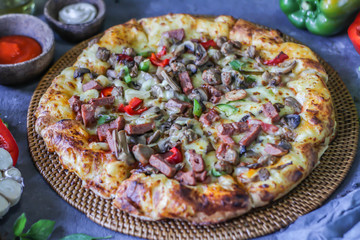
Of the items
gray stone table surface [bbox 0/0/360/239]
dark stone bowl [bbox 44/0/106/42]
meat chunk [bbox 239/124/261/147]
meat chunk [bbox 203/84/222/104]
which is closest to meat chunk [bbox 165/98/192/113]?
meat chunk [bbox 203/84/222/104]

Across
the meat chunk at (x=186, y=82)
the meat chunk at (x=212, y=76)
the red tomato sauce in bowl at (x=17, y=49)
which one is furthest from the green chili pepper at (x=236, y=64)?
the red tomato sauce in bowl at (x=17, y=49)

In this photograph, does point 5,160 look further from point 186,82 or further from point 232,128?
point 232,128

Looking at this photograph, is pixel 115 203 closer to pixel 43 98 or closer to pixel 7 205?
pixel 7 205

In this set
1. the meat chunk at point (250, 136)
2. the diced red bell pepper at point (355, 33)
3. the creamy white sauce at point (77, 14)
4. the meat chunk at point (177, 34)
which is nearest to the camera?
the meat chunk at point (250, 136)

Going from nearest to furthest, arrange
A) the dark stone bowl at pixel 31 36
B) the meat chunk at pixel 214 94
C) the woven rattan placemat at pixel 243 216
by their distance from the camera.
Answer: the woven rattan placemat at pixel 243 216 < the meat chunk at pixel 214 94 < the dark stone bowl at pixel 31 36

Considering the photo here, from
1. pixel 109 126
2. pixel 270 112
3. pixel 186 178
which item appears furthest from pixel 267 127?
pixel 109 126

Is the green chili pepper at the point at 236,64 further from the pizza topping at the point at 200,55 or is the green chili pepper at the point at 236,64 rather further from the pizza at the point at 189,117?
the pizza topping at the point at 200,55

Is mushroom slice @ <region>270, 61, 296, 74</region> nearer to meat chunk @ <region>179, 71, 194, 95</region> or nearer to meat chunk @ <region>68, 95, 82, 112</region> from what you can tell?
meat chunk @ <region>179, 71, 194, 95</region>
